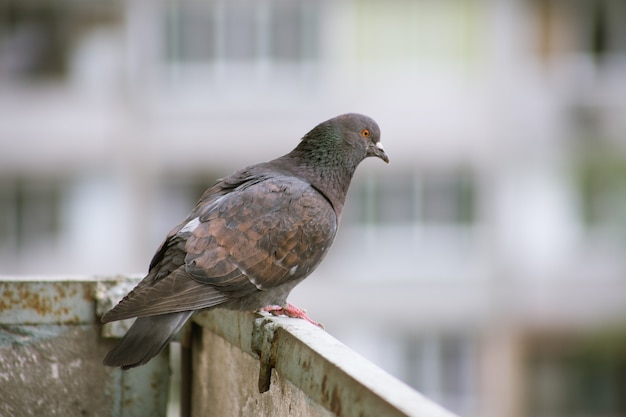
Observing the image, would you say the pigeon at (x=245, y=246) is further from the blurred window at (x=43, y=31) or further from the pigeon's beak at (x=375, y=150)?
the blurred window at (x=43, y=31)

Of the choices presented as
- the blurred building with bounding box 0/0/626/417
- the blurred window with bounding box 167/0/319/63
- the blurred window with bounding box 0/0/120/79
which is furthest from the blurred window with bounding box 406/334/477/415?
the blurred window with bounding box 0/0/120/79

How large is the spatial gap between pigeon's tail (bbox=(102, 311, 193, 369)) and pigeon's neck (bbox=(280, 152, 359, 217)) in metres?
1.10

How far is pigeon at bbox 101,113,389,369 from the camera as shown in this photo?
4168mm

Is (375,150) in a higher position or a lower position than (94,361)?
higher

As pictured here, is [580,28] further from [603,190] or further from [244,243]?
[244,243]

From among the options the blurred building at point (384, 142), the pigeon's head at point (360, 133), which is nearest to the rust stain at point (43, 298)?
the pigeon's head at point (360, 133)

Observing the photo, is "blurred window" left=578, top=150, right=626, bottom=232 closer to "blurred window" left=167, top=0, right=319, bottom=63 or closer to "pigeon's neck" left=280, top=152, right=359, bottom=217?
"blurred window" left=167, top=0, right=319, bottom=63

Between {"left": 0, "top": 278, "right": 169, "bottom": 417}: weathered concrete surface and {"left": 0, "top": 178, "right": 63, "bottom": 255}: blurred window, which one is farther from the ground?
{"left": 0, "top": 278, "right": 169, "bottom": 417}: weathered concrete surface

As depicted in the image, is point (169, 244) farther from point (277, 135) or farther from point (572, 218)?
point (572, 218)

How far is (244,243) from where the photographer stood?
4.67 metres

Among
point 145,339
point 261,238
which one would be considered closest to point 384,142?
point 261,238

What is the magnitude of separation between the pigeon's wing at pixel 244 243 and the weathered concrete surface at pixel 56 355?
0.29 meters

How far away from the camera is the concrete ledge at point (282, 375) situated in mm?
2693

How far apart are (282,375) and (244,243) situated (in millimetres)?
1303
